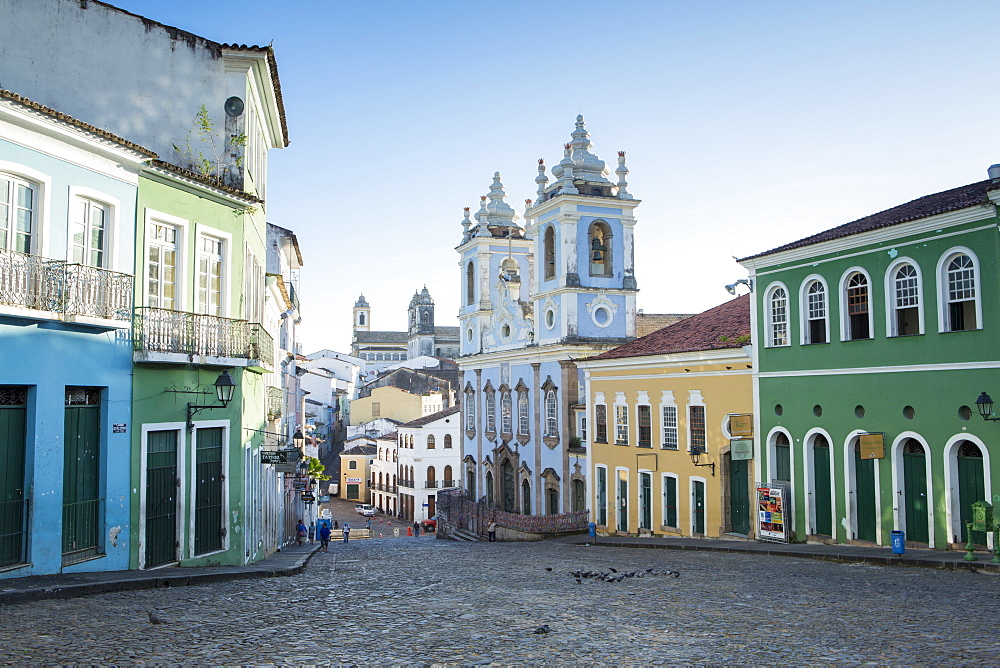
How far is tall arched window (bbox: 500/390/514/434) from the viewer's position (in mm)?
43500

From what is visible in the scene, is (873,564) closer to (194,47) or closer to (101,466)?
(101,466)

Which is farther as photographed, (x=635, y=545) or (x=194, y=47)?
(x=635, y=545)

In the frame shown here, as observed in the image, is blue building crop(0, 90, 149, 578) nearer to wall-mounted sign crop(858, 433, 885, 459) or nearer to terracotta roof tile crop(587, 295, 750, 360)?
wall-mounted sign crop(858, 433, 885, 459)

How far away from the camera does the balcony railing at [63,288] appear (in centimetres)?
1189

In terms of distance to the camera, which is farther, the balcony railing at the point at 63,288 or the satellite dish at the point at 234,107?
the satellite dish at the point at 234,107

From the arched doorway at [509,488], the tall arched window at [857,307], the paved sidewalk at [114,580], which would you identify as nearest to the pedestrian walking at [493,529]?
the arched doorway at [509,488]

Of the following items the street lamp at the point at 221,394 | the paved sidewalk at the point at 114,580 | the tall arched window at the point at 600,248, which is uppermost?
the tall arched window at the point at 600,248

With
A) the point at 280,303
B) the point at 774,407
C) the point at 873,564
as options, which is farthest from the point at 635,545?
the point at 280,303

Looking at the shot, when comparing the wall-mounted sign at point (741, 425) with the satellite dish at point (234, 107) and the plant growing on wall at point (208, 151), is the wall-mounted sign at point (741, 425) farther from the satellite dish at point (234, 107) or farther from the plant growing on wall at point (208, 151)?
the satellite dish at point (234, 107)

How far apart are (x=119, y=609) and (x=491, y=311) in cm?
3740

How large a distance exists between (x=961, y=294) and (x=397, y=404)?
71.0m

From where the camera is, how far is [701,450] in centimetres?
2673

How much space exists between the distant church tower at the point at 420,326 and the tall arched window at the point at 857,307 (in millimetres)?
121468

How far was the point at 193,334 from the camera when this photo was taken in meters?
15.2
